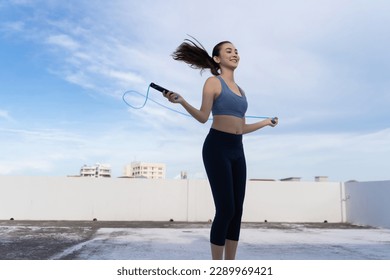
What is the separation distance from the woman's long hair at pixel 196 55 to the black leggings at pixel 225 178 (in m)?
0.49

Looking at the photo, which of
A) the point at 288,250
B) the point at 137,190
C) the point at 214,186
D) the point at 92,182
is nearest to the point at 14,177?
the point at 92,182

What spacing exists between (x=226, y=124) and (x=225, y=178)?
1.06ft

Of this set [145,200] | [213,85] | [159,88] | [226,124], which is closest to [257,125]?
[226,124]

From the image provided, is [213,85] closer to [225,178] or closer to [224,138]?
[224,138]

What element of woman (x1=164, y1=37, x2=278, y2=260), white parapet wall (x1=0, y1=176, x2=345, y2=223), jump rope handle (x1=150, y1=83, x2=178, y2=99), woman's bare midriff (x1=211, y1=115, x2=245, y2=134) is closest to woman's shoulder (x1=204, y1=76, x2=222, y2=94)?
woman (x1=164, y1=37, x2=278, y2=260)

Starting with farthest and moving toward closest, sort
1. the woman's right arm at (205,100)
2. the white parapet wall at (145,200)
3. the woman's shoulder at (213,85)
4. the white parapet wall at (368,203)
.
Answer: the white parapet wall at (145,200) < the white parapet wall at (368,203) < the woman's shoulder at (213,85) < the woman's right arm at (205,100)

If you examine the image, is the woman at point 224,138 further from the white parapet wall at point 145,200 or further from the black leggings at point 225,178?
the white parapet wall at point 145,200

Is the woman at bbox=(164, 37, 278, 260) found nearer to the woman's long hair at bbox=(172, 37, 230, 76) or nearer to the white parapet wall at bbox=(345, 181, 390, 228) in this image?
the woman's long hair at bbox=(172, 37, 230, 76)

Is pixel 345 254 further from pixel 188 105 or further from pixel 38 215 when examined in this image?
pixel 38 215

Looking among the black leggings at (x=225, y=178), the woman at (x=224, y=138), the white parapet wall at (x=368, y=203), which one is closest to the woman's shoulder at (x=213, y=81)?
the woman at (x=224, y=138)

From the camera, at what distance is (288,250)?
4.05 meters

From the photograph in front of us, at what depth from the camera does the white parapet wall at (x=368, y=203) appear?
9703 millimetres
